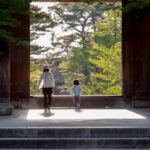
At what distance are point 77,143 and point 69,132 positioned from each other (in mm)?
485

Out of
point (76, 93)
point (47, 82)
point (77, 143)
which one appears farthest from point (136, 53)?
point (77, 143)

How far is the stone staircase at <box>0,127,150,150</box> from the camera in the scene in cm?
1055

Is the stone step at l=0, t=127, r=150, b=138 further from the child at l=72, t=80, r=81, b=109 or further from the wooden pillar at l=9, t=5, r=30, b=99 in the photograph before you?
the wooden pillar at l=9, t=5, r=30, b=99

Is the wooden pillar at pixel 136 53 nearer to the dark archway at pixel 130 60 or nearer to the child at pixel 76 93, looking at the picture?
the dark archway at pixel 130 60

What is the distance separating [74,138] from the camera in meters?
10.7

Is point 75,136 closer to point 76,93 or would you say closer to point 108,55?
point 76,93

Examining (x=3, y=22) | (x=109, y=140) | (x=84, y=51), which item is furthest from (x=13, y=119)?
(x=84, y=51)

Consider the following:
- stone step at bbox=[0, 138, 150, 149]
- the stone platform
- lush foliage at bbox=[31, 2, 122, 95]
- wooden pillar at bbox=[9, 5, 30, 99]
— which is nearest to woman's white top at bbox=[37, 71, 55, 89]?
wooden pillar at bbox=[9, 5, 30, 99]

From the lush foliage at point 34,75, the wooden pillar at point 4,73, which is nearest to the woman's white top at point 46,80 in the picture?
the wooden pillar at point 4,73

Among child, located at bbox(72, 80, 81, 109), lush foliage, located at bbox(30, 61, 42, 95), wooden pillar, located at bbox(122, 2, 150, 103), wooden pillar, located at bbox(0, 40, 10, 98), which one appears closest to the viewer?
wooden pillar, located at bbox(0, 40, 10, 98)

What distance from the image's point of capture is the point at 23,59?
1820 cm

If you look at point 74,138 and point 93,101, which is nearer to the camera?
point 74,138

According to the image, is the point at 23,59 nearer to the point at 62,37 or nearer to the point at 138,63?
the point at 138,63

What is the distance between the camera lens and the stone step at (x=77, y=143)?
34.6 feet
